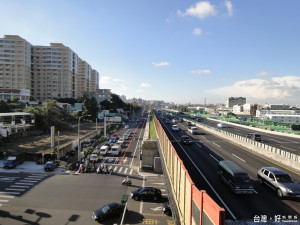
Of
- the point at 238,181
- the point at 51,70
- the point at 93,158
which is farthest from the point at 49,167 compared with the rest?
the point at 51,70

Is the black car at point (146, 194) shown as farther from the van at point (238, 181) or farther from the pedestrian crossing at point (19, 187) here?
the pedestrian crossing at point (19, 187)

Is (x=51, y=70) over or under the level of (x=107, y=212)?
over

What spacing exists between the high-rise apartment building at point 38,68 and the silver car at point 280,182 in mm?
135482

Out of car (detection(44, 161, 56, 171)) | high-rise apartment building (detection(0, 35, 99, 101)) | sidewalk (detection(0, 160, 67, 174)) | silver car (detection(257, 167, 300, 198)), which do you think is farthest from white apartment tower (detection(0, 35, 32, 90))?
silver car (detection(257, 167, 300, 198))

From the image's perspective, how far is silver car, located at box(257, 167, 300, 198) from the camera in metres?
13.1

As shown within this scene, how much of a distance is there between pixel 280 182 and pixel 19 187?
2890 centimetres

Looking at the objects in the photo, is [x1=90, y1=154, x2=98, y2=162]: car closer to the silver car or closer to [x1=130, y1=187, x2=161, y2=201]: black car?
[x1=130, y1=187, x2=161, y2=201]: black car

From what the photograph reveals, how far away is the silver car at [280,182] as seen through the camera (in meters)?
13.1

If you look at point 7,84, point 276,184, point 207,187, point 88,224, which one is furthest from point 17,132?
point 7,84

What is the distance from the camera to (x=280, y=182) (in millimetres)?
13953

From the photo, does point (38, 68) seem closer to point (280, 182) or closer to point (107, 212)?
point (107, 212)

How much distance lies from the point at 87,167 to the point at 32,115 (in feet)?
147

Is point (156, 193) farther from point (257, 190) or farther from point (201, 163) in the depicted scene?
point (257, 190)

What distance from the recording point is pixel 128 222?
18281 millimetres
